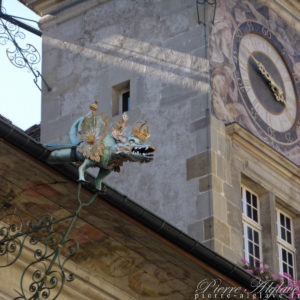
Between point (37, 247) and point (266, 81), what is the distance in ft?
23.0

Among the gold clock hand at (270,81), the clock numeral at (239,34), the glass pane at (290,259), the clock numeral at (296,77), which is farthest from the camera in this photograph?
the clock numeral at (296,77)

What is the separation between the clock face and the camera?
18.8m

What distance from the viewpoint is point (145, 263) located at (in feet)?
44.9

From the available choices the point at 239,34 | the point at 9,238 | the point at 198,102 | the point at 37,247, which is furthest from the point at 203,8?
the point at 9,238

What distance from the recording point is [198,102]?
58.2 feet

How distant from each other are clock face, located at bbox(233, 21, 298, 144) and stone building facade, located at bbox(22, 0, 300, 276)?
2cm

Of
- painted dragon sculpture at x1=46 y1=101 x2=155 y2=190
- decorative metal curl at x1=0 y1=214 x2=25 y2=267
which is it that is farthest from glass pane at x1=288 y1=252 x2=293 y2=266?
painted dragon sculpture at x1=46 y1=101 x2=155 y2=190

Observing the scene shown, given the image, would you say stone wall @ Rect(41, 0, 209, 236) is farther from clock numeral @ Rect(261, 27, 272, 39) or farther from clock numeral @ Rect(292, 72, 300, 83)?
clock numeral @ Rect(292, 72, 300, 83)

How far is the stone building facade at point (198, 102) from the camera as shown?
17359mm

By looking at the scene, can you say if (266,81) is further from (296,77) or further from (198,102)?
(198,102)

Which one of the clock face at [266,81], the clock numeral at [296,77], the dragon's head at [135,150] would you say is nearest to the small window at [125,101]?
the clock face at [266,81]

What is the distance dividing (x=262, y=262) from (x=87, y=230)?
5.02 m

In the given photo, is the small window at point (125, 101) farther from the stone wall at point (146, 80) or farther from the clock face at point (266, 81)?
the clock face at point (266, 81)

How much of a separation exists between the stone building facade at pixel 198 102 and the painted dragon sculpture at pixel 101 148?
15.8 ft
